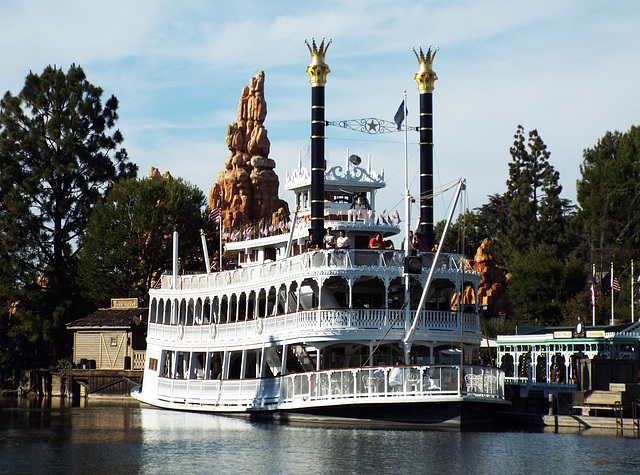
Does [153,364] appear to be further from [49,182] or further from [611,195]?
[611,195]

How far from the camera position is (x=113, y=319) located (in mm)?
62062

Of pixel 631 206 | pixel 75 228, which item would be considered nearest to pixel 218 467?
pixel 75 228

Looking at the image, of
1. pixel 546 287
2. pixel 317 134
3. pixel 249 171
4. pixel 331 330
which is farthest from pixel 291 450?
pixel 249 171

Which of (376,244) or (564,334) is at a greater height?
(376,244)

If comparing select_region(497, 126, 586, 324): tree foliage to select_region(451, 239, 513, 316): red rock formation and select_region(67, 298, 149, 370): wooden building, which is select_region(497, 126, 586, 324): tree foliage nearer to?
select_region(451, 239, 513, 316): red rock formation

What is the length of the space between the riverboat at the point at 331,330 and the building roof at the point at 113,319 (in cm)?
1333

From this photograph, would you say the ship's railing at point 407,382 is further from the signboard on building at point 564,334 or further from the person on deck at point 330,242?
the signboard on building at point 564,334

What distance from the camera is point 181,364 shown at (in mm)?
48531

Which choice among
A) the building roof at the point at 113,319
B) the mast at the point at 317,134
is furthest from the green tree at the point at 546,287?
the mast at the point at 317,134

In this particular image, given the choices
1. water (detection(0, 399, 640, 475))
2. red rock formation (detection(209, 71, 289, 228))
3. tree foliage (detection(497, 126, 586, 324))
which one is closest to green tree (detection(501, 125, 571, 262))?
tree foliage (detection(497, 126, 586, 324))

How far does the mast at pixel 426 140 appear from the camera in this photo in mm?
43375

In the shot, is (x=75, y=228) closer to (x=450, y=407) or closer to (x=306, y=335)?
(x=306, y=335)

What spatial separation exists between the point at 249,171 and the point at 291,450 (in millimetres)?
84308

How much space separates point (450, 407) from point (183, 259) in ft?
138
